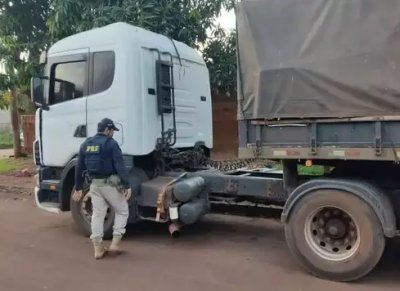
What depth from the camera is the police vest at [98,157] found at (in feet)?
20.7

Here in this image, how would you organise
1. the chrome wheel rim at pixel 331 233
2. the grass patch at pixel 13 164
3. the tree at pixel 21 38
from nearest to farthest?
the chrome wheel rim at pixel 331 233 → the tree at pixel 21 38 → the grass patch at pixel 13 164

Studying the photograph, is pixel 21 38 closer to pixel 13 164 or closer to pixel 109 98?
pixel 13 164

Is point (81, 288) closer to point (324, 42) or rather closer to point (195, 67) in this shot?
point (324, 42)

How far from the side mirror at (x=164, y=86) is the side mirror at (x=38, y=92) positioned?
1.64 m

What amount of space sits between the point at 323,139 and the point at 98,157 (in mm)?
2587

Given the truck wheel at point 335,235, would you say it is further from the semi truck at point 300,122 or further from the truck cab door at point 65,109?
the truck cab door at point 65,109

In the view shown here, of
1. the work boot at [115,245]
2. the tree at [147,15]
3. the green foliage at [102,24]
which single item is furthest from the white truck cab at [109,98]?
the green foliage at [102,24]

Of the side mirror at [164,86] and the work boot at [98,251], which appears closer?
the work boot at [98,251]

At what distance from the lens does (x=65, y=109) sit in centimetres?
753

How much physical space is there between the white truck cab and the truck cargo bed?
183cm

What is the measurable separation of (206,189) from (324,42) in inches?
102

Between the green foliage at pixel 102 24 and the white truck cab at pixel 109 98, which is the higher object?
the green foliage at pixel 102 24

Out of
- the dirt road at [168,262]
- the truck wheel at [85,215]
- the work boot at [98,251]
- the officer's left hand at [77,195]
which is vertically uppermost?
the officer's left hand at [77,195]

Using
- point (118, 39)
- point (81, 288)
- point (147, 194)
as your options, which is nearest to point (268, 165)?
point (147, 194)
